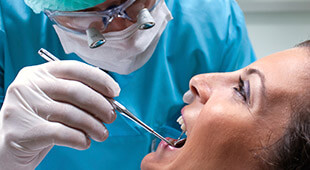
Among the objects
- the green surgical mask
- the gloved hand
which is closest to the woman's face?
the gloved hand

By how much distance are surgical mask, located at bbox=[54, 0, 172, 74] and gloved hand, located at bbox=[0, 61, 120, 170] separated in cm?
18

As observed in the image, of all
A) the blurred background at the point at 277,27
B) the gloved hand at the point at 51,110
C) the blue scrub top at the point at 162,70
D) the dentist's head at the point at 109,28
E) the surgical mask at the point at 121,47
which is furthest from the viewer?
the blurred background at the point at 277,27

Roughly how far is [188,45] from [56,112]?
65 cm

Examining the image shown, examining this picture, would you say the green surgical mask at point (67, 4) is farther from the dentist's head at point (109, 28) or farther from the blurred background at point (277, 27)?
the blurred background at point (277, 27)

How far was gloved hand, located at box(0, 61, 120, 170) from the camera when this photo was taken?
97 centimetres

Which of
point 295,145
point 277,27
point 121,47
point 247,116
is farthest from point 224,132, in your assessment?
point 277,27

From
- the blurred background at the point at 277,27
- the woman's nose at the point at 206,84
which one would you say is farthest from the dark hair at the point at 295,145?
the blurred background at the point at 277,27

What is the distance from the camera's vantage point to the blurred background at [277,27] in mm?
2906

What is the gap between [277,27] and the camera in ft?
9.63

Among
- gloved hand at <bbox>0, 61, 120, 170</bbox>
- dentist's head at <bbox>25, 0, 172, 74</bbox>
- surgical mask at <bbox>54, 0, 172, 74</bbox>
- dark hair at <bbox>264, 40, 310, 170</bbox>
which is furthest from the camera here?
surgical mask at <bbox>54, 0, 172, 74</bbox>

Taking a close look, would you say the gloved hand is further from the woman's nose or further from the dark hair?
the dark hair

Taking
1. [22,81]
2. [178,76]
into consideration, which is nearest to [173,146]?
[178,76]

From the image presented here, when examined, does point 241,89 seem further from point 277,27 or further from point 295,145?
point 277,27

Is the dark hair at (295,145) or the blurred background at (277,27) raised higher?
the dark hair at (295,145)
